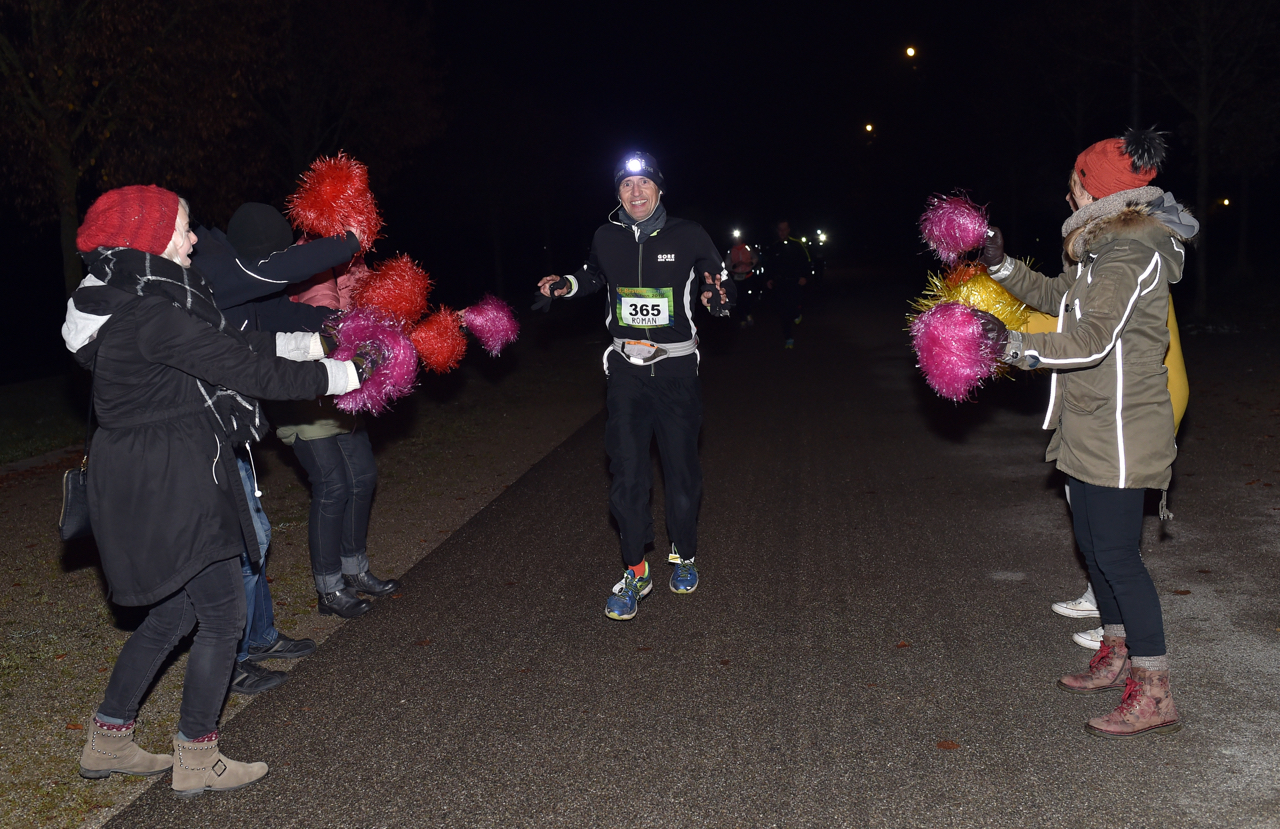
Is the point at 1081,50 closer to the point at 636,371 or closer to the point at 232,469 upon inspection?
the point at 636,371

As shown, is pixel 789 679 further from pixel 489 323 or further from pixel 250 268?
pixel 250 268

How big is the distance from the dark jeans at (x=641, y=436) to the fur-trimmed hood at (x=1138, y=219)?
90.0 inches

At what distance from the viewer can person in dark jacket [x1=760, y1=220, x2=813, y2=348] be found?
18.4 meters

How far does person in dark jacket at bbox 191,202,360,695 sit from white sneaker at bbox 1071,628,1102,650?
146 inches

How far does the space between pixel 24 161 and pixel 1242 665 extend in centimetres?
1350

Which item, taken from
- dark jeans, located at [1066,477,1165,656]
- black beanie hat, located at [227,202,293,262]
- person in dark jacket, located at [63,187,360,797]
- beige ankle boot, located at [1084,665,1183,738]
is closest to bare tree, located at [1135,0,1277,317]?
dark jeans, located at [1066,477,1165,656]

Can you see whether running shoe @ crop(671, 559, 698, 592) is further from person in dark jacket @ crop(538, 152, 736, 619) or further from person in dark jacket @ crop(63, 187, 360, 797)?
person in dark jacket @ crop(63, 187, 360, 797)

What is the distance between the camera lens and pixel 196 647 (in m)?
3.72

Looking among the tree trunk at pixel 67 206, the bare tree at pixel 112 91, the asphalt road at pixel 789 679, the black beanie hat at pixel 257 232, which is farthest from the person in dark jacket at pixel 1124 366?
the tree trunk at pixel 67 206

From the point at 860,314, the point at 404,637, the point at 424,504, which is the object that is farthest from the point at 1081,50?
the point at 404,637

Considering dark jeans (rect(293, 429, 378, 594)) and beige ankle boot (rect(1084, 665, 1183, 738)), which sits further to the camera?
dark jeans (rect(293, 429, 378, 594))

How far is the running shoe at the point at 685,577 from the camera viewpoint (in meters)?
5.77

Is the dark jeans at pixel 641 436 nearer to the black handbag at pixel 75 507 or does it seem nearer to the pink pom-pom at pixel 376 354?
the pink pom-pom at pixel 376 354

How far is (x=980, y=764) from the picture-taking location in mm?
3689
